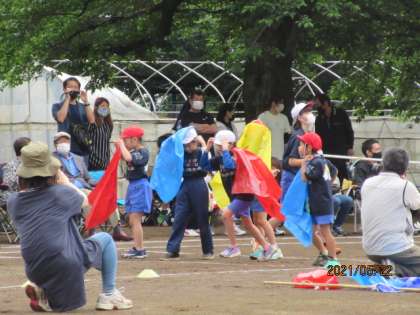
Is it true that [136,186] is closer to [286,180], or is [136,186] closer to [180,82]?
[286,180]

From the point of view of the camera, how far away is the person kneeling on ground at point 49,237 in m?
10.1

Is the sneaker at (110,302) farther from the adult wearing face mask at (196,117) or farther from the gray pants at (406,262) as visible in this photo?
the adult wearing face mask at (196,117)

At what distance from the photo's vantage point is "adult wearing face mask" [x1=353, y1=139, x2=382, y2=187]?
21.4 meters

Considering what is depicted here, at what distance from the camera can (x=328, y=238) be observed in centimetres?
1481

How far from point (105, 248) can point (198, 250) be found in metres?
7.41

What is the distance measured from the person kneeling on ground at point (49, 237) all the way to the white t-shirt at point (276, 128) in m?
11.5

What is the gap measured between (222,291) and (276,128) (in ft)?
32.8

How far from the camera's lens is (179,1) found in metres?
24.2

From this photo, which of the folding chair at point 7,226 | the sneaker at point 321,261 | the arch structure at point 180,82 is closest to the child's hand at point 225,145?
the sneaker at point 321,261

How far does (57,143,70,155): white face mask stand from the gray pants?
7.03 m

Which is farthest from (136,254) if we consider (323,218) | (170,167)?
(323,218)

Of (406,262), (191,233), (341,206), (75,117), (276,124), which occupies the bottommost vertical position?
(191,233)

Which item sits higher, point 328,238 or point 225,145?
point 225,145

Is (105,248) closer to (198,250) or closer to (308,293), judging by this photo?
(308,293)
